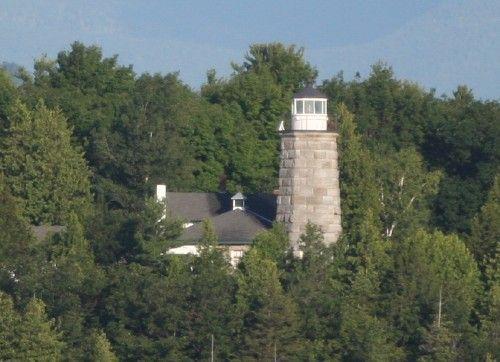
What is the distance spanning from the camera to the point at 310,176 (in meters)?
75.8

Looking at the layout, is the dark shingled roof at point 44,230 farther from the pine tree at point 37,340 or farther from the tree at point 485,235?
the tree at point 485,235

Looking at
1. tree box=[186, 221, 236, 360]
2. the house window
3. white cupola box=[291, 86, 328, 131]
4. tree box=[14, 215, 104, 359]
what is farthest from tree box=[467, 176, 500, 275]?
tree box=[14, 215, 104, 359]

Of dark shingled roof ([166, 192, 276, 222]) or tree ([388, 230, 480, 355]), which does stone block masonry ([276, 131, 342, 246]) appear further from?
dark shingled roof ([166, 192, 276, 222])

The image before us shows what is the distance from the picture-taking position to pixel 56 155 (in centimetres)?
8394

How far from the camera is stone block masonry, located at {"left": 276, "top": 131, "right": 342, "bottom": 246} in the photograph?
75688 millimetres

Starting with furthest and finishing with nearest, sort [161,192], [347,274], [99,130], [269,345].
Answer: [99,130] → [161,192] → [347,274] → [269,345]

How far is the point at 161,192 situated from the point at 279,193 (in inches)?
246

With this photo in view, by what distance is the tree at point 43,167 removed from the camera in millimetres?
83062

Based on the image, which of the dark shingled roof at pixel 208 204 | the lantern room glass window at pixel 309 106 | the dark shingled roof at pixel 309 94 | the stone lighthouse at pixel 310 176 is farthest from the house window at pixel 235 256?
the dark shingled roof at pixel 309 94

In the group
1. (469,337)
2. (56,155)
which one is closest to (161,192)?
(56,155)

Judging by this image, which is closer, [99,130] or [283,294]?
[283,294]

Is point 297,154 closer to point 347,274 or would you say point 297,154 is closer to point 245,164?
point 347,274

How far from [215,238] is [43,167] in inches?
436

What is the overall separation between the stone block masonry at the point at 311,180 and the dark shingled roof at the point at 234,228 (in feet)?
6.83
